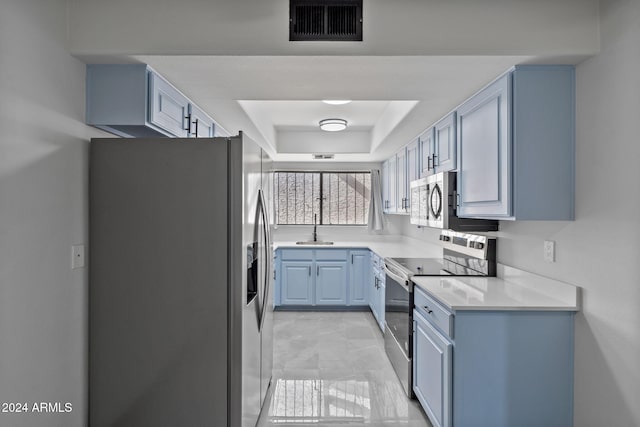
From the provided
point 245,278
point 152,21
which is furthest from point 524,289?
point 152,21

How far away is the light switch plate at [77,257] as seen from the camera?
1809 mm

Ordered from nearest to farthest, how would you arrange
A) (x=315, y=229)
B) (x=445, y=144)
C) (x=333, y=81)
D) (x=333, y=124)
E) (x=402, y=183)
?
(x=333, y=81) < (x=445, y=144) < (x=333, y=124) < (x=402, y=183) < (x=315, y=229)

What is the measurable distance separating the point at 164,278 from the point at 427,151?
2358 millimetres

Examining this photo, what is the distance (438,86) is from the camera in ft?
7.02

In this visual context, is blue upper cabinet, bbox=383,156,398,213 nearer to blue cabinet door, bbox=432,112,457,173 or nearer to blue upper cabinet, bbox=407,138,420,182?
blue upper cabinet, bbox=407,138,420,182

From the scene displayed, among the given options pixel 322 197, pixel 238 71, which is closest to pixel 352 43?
pixel 238 71

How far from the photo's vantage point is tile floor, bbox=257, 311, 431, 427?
2.38 metres

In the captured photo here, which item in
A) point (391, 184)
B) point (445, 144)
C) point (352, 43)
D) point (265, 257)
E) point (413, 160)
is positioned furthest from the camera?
point (391, 184)

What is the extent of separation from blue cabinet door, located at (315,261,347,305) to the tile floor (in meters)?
0.60

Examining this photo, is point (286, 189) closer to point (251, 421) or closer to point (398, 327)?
point (398, 327)

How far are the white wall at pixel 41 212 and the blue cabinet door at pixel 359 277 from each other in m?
3.43

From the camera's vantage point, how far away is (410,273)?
103 inches

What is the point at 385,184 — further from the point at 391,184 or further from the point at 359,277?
the point at 359,277

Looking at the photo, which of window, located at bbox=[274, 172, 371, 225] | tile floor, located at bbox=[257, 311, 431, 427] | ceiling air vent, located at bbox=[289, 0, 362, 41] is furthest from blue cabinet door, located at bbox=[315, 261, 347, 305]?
ceiling air vent, located at bbox=[289, 0, 362, 41]
